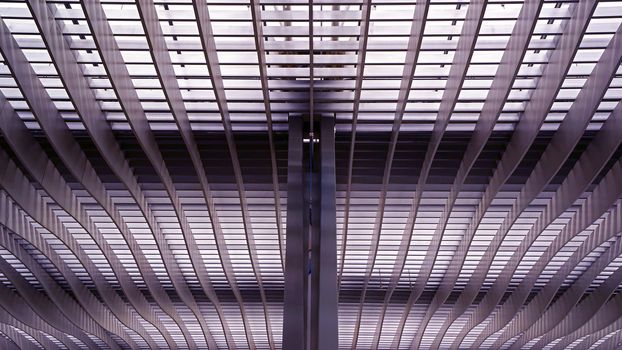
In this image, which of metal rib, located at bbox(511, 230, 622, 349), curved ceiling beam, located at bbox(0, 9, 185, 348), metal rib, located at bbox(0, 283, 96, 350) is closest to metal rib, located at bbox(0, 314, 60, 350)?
metal rib, located at bbox(0, 283, 96, 350)

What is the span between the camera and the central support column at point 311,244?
613 inches

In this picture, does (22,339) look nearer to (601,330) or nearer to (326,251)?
(326,251)

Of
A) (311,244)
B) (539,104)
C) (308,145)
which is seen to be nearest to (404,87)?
(539,104)

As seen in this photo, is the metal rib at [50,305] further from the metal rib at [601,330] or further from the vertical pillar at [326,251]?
the metal rib at [601,330]

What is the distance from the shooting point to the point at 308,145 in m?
19.2

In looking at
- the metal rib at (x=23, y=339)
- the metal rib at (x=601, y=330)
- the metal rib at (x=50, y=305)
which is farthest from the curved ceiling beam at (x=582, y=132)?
the metal rib at (x=23, y=339)

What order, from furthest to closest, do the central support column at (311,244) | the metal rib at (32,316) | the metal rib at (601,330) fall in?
the metal rib at (601,330) < the metal rib at (32,316) < the central support column at (311,244)

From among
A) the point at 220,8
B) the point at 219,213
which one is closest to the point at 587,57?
the point at 220,8

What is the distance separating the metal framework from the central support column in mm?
56

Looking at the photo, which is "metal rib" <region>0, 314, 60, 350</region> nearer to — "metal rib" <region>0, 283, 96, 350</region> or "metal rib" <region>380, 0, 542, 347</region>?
"metal rib" <region>0, 283, 96, 350</region>

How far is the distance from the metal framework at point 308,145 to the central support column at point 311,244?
0.06m

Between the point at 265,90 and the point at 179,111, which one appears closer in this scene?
the point at 265,90

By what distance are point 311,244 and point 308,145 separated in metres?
2.82

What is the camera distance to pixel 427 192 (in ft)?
76.2
